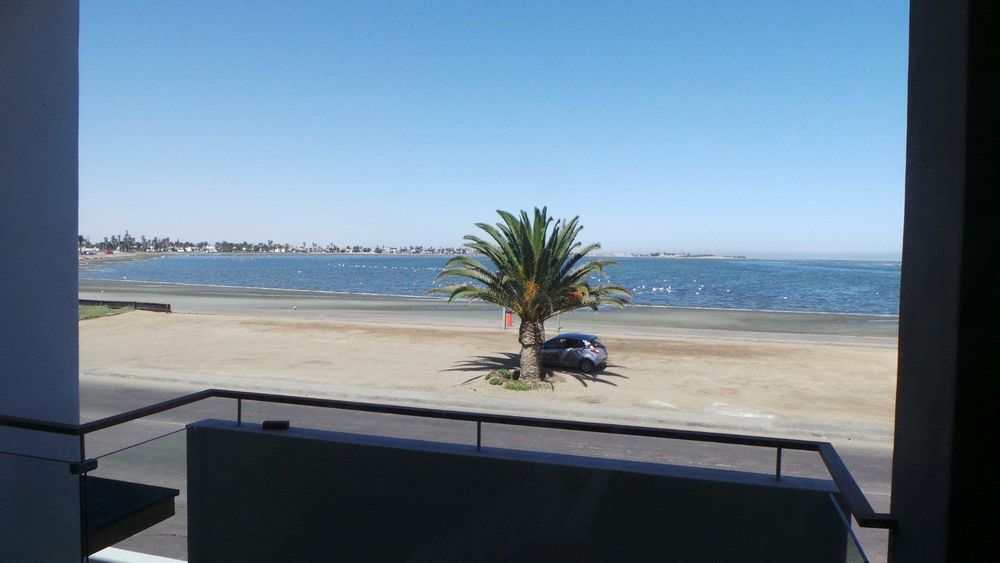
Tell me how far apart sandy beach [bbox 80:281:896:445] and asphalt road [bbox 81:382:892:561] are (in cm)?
335

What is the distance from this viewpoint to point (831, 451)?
344cm

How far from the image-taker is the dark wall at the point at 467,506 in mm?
3650

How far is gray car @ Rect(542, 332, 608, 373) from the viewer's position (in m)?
20.4

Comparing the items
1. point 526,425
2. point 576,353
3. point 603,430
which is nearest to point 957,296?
point 603,430

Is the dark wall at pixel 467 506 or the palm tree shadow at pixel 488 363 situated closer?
the dark wall at pixel 467 506

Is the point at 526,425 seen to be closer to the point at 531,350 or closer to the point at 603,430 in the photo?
the point at 603,430

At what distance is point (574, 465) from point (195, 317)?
3343 centimetres

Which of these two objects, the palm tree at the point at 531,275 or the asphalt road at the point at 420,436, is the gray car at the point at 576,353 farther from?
the asphalt road at the point at 420,436

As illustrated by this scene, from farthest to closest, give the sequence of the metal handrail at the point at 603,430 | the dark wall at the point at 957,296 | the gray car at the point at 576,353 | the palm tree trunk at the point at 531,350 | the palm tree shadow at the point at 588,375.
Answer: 1. the gray car at the point at 576,353
2. the palm tree shadow at the point at 588,375
3. the palm tree trunk at the point at 531,350
4. the metal handrail at the point at 603,430
5. the dark wall at the point at 957,296

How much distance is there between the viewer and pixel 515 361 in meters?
22.1

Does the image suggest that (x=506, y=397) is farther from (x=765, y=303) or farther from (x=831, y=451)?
(x=765, y=303)

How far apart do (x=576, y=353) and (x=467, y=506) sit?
1669cm

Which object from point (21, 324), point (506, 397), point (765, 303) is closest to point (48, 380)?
point (21, 324)

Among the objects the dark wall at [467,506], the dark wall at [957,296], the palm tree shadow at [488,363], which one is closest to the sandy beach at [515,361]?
the palm tree shadow at [488,363]
